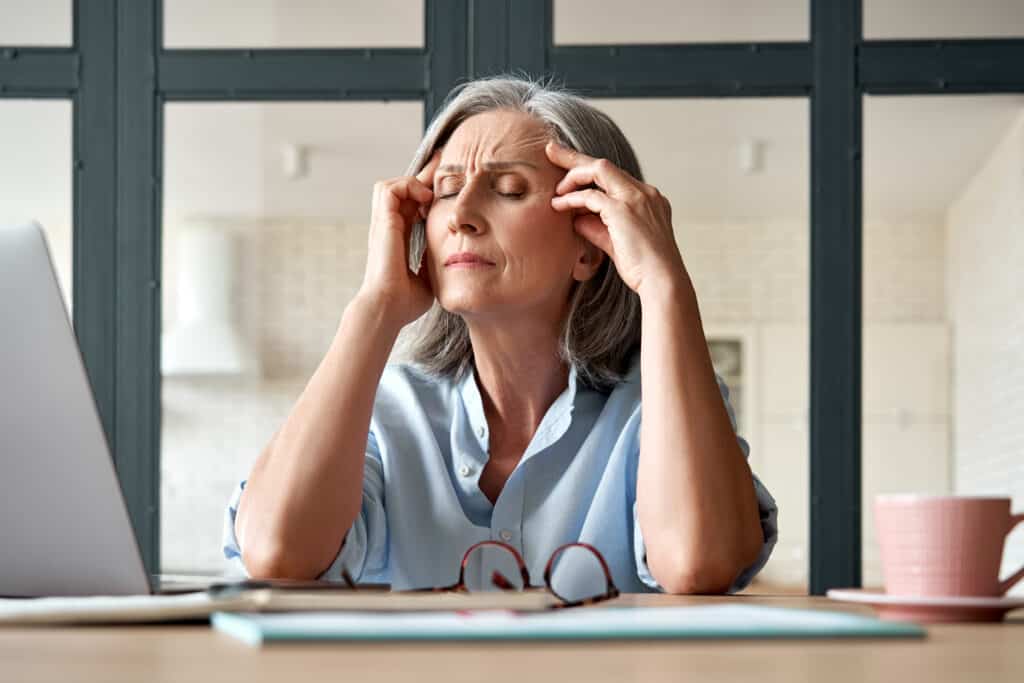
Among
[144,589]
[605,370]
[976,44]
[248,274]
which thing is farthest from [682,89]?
[248,274]

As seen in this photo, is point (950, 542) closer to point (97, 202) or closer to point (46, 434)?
point (46, 434)

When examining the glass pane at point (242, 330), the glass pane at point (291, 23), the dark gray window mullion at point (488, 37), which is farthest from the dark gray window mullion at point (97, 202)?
the glass pane at point (242, 330)

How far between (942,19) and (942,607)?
3019 mm

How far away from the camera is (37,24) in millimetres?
3727

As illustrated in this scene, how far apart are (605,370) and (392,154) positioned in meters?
1.88

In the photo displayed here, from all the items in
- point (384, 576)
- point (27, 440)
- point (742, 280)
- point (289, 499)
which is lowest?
point (384, 576)

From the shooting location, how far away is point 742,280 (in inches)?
303

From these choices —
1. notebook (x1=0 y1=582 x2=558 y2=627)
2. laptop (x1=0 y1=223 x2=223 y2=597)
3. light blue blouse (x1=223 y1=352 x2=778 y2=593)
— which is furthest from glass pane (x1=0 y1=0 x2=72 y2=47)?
notebook (x1=0 y1=582 x2=558 y2=627)

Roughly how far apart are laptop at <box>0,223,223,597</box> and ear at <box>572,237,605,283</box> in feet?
3.83

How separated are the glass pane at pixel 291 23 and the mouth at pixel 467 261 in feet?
6.07

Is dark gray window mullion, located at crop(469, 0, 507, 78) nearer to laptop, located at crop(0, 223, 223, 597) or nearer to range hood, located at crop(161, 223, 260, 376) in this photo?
laptop, located at crop(0, 223, 223, 597)

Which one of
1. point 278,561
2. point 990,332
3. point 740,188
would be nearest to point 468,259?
point 278,561

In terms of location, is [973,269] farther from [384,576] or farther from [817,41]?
[384,576]

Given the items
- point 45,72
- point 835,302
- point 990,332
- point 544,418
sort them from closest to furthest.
A: point 544,418, point 835,302, point 45,72, point 990,332
